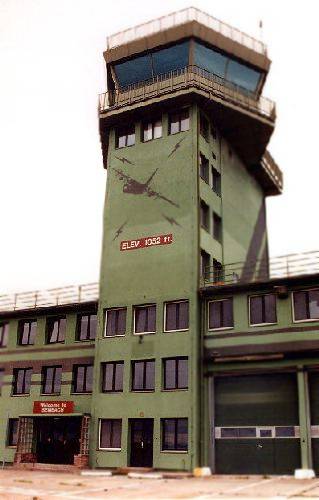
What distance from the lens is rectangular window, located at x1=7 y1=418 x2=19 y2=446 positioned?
39.2 metres

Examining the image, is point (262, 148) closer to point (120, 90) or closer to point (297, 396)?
point (120, 90)

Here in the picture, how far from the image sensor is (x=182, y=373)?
111ft

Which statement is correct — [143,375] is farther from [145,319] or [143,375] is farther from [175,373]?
[145,319]

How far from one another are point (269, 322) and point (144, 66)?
915 inches

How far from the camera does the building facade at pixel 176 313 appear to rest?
1259 inches

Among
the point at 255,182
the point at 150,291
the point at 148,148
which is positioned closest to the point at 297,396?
the point at 150,291

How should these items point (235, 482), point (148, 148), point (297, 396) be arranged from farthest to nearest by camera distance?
point (148, 148) < point (297, 396) < point (235, 482)

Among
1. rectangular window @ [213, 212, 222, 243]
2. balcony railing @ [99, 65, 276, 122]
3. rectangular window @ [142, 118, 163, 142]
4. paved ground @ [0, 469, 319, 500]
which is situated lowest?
paved ground @ [0, 469, 319, 500]

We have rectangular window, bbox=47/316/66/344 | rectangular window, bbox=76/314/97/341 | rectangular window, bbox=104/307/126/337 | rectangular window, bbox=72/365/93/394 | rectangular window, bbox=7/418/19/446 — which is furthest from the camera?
rectangular window, bbox=47/316/66/344

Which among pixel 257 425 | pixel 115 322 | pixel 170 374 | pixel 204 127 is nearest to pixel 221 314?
pixel 170 374

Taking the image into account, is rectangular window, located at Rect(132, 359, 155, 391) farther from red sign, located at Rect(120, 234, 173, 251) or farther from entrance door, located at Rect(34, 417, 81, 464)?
red sign, located at Rect(120, 234, 173, 251)

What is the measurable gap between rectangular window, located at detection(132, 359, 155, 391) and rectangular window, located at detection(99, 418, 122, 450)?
8.42ft

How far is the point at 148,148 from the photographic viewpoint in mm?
40312

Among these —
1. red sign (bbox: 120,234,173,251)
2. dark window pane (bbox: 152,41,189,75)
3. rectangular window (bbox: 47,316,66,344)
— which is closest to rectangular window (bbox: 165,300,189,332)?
red sign (bbox: 120,234,173,251)
